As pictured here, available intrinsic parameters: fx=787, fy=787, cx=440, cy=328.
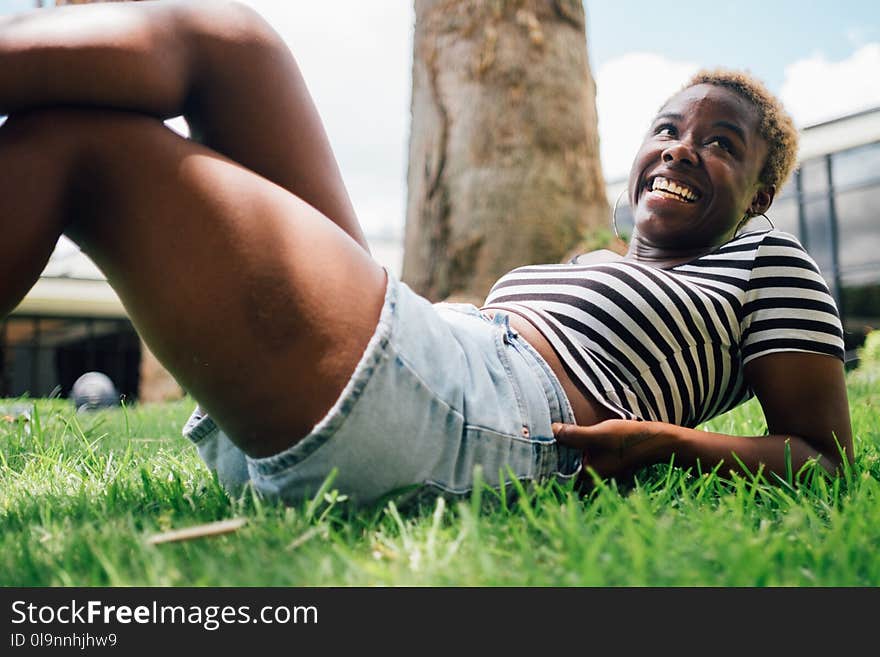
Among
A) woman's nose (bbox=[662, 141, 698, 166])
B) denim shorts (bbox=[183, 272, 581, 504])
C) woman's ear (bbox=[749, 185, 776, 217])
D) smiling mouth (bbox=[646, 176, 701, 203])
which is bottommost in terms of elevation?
denim shorts (bbox=[183, 272, 581, 504])

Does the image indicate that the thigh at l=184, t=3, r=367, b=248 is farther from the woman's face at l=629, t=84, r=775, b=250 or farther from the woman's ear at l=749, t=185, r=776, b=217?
the woman's ear at l=749, t=185, r=776, b=217

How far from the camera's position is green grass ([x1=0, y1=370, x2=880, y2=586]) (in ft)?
3.21

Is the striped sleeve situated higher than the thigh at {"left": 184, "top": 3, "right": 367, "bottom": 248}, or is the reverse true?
the thigh at {"left": 184, "top": 3, "right": 367, "bottom": 248}

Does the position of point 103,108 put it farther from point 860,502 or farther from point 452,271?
point 452,271

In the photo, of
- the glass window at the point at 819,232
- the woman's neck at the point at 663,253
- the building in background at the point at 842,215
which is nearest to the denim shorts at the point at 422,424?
the woman's neck at the point at 663,253

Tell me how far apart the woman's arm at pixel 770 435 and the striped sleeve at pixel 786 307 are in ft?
0.09

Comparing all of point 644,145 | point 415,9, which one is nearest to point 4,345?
point 415,9

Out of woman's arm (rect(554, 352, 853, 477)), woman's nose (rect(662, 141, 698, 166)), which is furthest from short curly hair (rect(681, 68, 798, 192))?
woman's arm (rect(554, 352, 853, 477))

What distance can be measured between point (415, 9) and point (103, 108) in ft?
12.1

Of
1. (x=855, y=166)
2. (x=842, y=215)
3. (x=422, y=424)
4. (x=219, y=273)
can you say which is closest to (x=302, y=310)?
(x=219, y=273)

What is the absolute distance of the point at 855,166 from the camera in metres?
13.6

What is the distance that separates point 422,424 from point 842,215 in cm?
1485

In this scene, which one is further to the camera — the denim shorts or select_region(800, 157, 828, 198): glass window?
select_region(800, 157, 828, 198): glass window

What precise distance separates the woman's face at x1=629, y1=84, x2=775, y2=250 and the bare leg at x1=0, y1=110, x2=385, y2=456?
3.63ft
